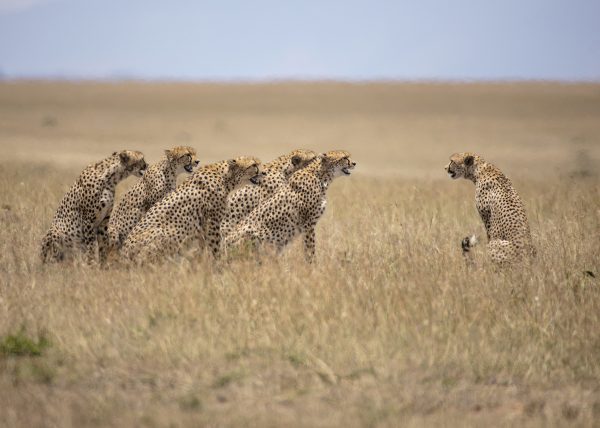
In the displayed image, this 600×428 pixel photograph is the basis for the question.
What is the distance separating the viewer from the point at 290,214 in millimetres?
6609

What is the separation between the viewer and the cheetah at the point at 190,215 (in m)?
6.08

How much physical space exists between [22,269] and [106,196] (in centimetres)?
77

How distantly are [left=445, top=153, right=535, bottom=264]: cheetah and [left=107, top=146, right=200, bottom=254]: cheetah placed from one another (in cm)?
219

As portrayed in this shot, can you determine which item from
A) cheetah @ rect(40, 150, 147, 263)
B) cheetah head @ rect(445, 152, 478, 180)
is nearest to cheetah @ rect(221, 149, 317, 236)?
cheetah @ rect(40, 150, 147, 263)

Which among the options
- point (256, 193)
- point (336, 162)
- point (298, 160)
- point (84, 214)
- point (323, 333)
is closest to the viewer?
point (323, 333)

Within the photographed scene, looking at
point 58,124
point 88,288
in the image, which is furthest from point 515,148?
point 88,288

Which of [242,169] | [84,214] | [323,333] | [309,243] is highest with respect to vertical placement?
[242,169]

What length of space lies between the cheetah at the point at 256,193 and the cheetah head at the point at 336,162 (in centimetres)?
43

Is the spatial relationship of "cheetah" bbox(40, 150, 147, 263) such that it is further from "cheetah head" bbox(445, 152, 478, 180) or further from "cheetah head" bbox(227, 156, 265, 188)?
"cheetah head" bbox(445, 152, 478, 180)

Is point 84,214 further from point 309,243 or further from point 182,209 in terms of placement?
point 309,243

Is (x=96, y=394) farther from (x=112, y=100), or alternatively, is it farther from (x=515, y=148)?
(x=112, y=100)

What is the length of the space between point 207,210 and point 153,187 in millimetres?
745

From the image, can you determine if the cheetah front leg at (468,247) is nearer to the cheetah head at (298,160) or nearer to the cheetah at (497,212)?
the cheetah at (497,212)

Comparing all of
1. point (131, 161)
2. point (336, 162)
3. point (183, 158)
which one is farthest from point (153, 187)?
point (336, 162)
